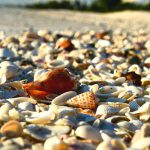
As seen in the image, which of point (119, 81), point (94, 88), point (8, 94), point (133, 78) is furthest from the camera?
point (133, 78)

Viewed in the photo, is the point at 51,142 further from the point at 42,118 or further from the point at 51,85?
the point at 51,85

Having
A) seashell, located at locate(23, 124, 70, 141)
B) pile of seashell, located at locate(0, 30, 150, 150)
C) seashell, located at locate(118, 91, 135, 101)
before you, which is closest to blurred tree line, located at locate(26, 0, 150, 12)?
pile of seashell, located at locate(0, 30, 150, 150)

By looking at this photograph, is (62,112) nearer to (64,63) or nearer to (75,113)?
(75,113)

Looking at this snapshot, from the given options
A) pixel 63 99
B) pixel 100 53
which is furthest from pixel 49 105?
pixel 100 53

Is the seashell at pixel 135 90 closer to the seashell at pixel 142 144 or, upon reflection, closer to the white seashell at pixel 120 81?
the white seashell at pixel 120 81

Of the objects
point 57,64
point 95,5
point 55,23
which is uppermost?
point 57,64

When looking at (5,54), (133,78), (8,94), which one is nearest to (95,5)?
(5,54)
